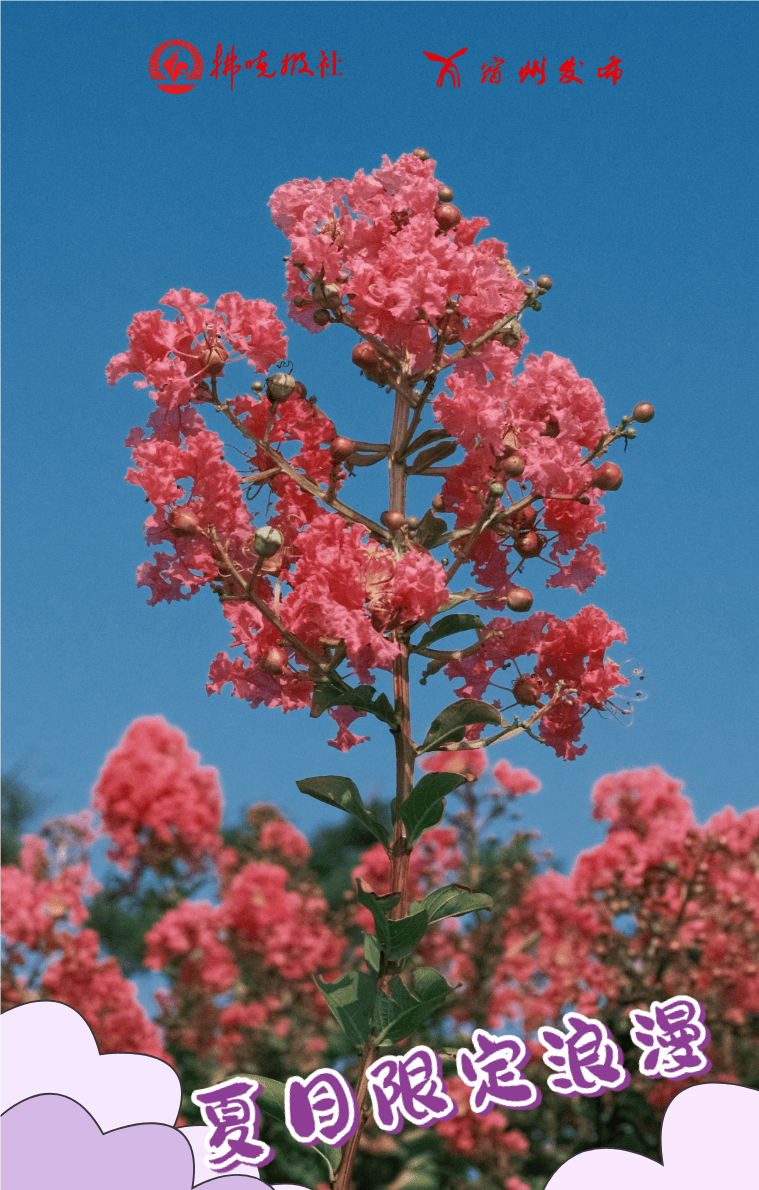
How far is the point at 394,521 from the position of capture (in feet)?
7.52

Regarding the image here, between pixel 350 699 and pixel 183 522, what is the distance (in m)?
0.50

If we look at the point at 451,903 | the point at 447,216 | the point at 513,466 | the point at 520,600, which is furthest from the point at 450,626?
the point at 447,216

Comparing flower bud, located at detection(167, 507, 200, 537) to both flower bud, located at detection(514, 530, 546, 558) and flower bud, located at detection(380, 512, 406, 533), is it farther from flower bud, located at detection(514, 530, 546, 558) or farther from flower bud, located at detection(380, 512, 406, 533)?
flower bud, located at detection(514, 530, 546, 558)

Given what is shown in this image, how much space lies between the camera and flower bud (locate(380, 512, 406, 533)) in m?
2.29

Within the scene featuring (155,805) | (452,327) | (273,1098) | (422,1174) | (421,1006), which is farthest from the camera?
(422,1174)

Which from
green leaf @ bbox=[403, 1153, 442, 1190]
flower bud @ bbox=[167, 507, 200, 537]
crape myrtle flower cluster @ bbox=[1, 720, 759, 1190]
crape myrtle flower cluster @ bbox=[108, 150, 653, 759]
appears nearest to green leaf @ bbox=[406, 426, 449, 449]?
crape myrtle flower cluster @ bbox=[108, 150, 653, 759]

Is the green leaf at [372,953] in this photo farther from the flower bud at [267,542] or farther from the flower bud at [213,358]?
the flower bud at [213,358]

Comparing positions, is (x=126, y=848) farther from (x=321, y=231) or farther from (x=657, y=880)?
(x=321, y=231)

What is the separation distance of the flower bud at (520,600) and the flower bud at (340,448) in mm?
468

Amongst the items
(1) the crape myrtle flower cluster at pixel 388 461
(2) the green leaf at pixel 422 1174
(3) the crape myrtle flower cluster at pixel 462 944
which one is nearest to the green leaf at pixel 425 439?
(1) the crape myrtle flower cluster at pixel 388 461

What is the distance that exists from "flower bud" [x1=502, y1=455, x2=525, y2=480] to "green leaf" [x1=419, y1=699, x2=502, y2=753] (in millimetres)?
481

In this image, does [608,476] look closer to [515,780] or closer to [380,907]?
[380,907]

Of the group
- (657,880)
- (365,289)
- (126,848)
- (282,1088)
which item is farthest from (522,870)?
(365,289)

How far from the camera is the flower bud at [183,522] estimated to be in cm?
224
